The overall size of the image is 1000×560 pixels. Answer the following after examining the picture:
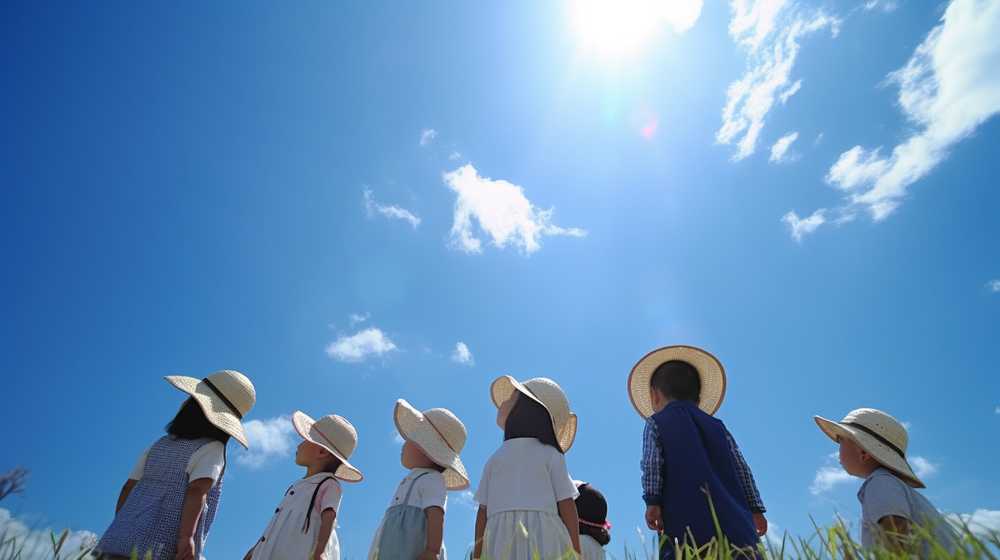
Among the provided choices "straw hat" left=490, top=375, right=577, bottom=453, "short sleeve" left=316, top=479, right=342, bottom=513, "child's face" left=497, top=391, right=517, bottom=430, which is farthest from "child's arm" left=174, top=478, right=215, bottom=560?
"straw hat" left=490, top=375, right=577, bottom=453

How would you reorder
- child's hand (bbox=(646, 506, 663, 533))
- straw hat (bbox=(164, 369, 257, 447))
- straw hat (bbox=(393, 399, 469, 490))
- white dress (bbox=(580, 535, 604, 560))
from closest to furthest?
child's hand (bbox=(646, 506, 663, 533)) → straw hat (bbox=(164, 369, 257, 447)) → white dress (bbox=(580, 535, 604, 560)) → straw hat (bbox=(393, 399, 469, 490))

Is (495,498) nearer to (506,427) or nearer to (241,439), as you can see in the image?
(506,427)

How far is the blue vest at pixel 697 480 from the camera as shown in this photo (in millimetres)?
3521

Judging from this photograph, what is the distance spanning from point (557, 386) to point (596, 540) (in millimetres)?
1444

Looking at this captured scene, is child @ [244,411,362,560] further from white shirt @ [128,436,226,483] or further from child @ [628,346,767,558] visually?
child @ [628,346,767,558]

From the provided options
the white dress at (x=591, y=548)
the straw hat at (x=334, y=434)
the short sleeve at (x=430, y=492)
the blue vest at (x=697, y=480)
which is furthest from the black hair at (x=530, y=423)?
the straw hat at (x=334, y=434)

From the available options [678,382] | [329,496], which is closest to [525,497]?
[678,382]

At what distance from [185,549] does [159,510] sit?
0.37m

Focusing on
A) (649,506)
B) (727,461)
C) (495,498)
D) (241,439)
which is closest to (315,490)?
(241,439)

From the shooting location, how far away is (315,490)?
5.02 m

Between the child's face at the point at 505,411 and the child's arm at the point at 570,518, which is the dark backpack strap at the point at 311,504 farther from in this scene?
the child's arm at the point at 570,518

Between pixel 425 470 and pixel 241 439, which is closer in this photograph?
pixel 241 439

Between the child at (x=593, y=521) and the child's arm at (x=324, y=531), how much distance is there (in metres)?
2.10

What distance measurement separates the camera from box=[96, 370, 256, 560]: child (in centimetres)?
393
